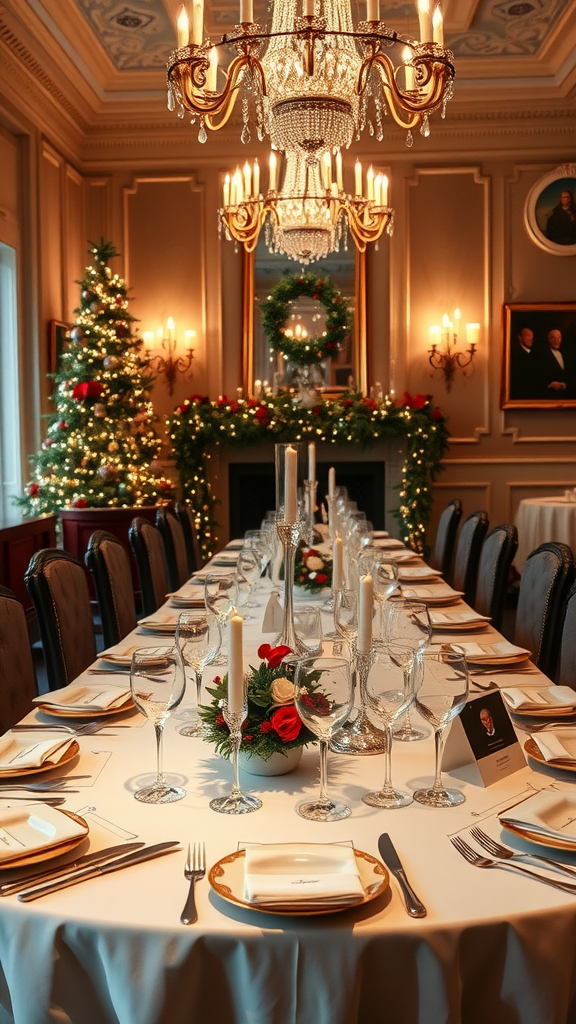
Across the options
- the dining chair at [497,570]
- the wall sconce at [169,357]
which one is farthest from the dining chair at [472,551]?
the wall sconce at [169,357]

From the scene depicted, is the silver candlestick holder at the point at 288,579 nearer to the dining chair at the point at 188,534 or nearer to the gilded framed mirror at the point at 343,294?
the dining chair at the point at 188,534

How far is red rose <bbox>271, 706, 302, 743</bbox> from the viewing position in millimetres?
1486

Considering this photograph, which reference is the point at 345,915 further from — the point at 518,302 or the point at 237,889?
the point at 518,302

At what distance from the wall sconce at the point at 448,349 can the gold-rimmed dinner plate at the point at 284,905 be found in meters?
6.97

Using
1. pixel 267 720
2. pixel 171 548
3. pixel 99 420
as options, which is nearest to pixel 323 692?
pixel 267 720

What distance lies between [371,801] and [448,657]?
0.83ft

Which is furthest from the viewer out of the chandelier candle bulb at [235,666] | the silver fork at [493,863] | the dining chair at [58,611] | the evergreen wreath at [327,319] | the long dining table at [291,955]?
the evergreen wreath at [327,319]

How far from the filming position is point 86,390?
6738 millimetres

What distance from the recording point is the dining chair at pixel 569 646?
2430 mm

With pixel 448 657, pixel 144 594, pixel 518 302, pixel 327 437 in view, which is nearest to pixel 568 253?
pixel 518 302

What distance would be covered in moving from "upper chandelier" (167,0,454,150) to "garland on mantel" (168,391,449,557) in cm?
360

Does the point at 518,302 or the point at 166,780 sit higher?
the point at 518,302

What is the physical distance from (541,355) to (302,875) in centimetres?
725

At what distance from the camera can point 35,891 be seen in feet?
3.82
